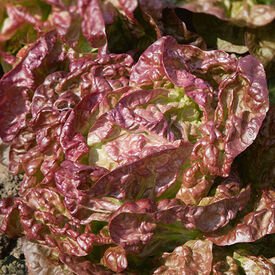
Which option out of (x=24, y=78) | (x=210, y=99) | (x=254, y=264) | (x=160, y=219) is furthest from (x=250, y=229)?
(x=24, y=78)

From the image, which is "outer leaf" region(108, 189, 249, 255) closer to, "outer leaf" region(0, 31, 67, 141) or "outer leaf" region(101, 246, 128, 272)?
"outer leaf" region(101, 246, 128, 272)

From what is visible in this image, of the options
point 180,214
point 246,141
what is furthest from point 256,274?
point 246,141

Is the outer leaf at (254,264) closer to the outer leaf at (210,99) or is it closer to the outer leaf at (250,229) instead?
the outer leaf at (250,229)

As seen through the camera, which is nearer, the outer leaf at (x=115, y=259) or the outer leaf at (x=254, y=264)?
the outer leaf at (x=115, y=259)

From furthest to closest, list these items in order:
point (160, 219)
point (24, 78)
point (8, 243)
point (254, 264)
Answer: point (8, 243), point (24, 78), point (254, 264), point (160, 219)

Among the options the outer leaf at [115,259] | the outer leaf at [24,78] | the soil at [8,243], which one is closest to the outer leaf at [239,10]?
the outer leaf at [24,78]

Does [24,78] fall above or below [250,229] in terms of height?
above

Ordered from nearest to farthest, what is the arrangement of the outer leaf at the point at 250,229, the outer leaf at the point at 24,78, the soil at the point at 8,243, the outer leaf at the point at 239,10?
the outer leaf at the point at 239,10, the outer leaf at the point at 250,229, the outer leaf at the point at 24,78, the soil at the point at 8,243

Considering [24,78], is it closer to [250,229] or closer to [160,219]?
[160,219]

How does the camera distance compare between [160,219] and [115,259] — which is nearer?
[160,219]
